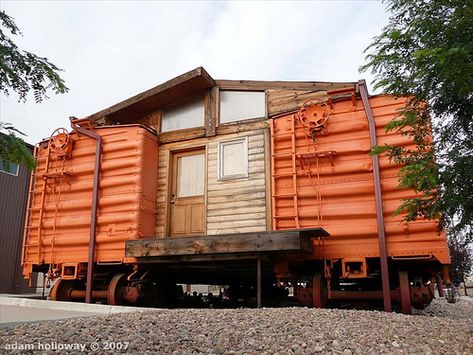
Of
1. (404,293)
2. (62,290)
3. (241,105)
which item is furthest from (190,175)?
(404,293)

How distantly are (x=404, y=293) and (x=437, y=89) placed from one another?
3346mm

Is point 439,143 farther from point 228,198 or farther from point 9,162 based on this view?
point 228,198

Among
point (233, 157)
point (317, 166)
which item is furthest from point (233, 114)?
point (317, 166)

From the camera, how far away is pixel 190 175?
27.2ft

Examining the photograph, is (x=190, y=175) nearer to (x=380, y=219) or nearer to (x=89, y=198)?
(x=89, y=198)

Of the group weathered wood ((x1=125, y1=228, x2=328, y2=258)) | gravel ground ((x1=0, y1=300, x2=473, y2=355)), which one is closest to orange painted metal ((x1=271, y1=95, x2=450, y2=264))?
weathered wood ((x1=125, y1=228, x2=328, y2=258))

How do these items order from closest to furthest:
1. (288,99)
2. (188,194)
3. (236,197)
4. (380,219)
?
(380,219), (236,197), (288,99), (188,194)

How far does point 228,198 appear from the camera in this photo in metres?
7.59

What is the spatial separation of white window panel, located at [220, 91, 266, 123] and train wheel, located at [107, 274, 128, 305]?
11.8ft

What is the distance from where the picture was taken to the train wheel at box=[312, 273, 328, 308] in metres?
6.07

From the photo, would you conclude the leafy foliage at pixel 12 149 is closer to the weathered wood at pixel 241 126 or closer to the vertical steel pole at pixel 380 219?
the vertical steel pole at pixel 380 219

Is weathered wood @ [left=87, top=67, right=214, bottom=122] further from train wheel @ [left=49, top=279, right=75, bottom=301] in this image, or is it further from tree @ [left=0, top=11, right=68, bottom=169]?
tree @ [left=0, top=11, right=68, bottom=169]

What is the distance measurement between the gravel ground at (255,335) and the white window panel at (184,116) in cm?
495

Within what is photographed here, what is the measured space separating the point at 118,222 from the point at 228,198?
2.11 m
